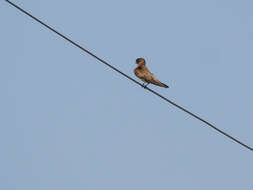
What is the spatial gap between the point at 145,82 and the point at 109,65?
428 cm

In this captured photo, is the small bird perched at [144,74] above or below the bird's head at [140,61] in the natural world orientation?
below

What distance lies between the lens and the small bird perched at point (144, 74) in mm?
12798

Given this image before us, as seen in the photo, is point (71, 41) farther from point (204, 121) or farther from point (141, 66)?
point (141, 66)

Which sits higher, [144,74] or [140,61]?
[140,61]

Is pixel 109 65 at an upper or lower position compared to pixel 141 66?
lower

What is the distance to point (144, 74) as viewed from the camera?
13.4 m

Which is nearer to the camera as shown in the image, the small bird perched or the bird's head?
the small bird perched

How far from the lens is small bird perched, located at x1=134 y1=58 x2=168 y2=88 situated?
12.8 m

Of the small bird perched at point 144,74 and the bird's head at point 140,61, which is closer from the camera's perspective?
the small bird perched at point 144,74

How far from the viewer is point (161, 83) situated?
1248 cm

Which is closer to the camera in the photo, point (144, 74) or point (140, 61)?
point (144, 74)

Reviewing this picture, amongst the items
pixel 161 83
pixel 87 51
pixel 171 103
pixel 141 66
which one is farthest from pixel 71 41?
pixel 141 66

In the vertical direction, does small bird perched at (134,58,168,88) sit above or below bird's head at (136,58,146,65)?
below

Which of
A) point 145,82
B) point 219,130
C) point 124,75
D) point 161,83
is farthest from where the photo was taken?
point 145,82
